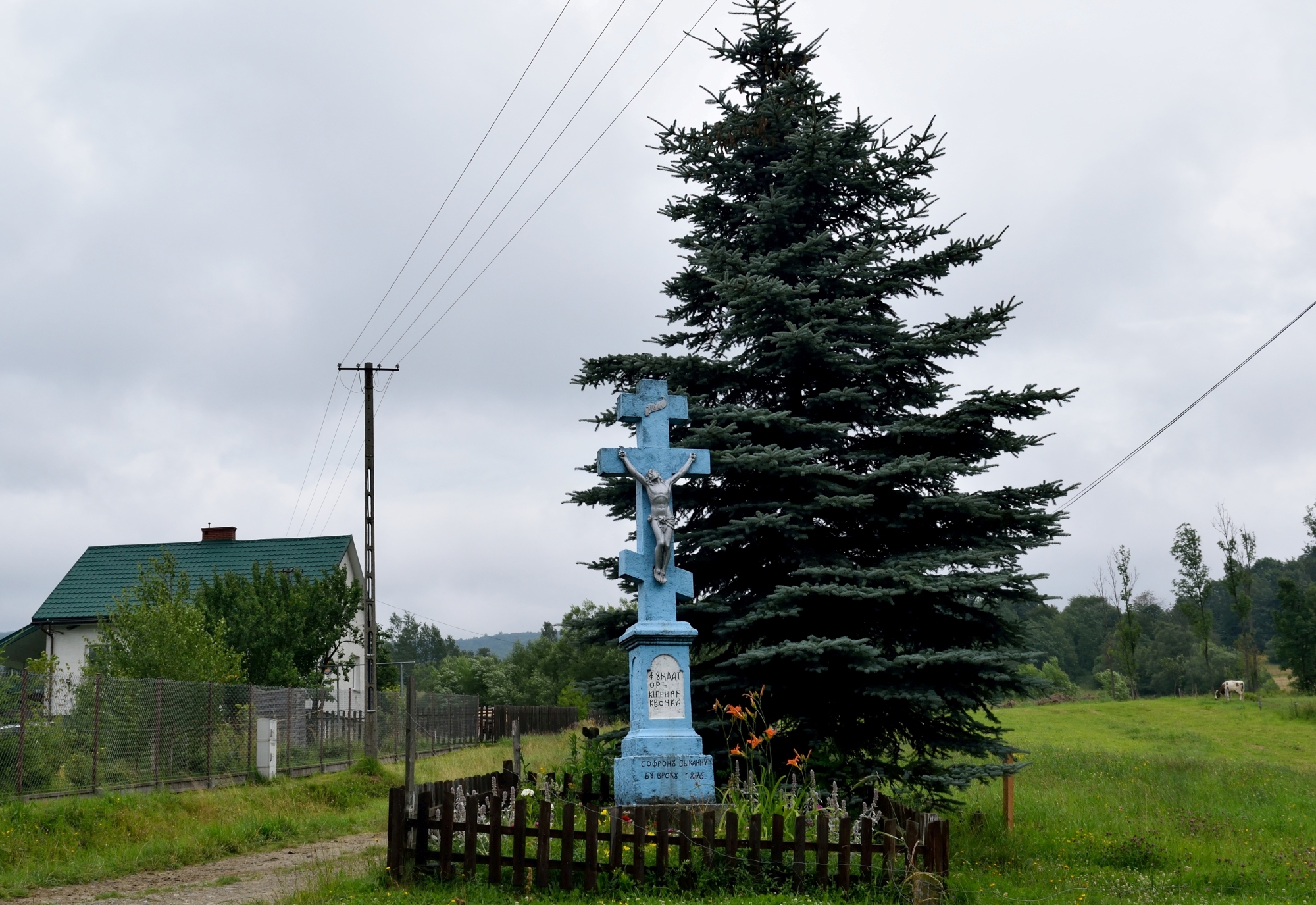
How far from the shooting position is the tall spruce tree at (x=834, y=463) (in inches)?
500

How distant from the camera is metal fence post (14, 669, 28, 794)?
14.6 m

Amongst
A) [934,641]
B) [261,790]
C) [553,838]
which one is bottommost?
[261,790]

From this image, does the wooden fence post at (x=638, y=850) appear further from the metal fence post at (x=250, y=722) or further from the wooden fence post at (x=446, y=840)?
the metal fence post at (x=250, y=722)

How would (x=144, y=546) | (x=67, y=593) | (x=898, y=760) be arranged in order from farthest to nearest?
(x=144, y=546)
(x=67, y=593)
(x=898, y=760)

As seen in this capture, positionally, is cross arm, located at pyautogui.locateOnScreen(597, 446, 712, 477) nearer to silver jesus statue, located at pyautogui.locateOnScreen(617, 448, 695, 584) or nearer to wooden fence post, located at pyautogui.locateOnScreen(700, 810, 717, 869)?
silver jesus statue, located at pyautogui.locateOnScreen(617, 448, 695, 584)

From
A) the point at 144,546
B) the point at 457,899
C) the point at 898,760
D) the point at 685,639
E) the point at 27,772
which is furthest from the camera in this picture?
the point at 144,546

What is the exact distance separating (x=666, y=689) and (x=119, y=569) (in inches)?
1387

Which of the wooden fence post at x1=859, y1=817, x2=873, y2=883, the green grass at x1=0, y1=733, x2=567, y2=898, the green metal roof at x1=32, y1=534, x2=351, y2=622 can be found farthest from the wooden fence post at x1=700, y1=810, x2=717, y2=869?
the green metal roof at x1=32, y1=534, x2=351, y2=622

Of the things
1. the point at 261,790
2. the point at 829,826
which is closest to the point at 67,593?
the point at 261,790

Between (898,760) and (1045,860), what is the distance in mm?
1988

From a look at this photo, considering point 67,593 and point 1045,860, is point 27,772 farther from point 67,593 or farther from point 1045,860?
point 67,593

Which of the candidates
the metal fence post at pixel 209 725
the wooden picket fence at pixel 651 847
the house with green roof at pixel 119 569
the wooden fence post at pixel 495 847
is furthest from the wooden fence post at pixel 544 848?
the house with green roof at pixel 119 569

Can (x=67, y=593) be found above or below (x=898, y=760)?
above

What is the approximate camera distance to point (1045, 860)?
12.3m
